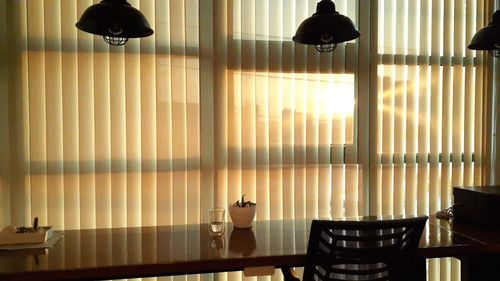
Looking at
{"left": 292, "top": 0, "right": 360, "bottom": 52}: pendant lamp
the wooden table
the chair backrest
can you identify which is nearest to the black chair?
the chair backrest

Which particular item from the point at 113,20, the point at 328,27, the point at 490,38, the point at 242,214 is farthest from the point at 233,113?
the point at 490,38

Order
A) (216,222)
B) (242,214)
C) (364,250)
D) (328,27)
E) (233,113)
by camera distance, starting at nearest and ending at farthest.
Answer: (364,250), (328,27), (216,222), (242,214), (233,113)

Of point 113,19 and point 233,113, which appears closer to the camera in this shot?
point 113,19

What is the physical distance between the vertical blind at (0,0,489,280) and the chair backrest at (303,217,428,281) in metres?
1.19

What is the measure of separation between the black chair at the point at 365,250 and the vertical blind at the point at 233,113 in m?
1.19

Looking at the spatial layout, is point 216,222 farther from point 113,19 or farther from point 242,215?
point 113,19

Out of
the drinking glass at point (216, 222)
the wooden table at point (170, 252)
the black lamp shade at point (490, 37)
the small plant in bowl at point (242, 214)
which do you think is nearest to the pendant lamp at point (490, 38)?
the black lamp shade at point (490, 37)

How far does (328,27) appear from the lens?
1612 mm

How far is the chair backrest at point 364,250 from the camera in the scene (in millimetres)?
1388

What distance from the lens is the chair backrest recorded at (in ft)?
4.55

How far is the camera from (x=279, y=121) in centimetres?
263

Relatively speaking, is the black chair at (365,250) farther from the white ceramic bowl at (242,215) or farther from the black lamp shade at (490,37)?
the black lamp shade at (490,37)

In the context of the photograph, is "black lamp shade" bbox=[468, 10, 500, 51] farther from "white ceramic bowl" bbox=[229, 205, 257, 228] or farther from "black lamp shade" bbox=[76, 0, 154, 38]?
"black lamp shade" bbox=[76, 0, 154, 38]

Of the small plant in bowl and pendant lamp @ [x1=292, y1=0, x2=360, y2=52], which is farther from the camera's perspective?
the small plant in bowl
